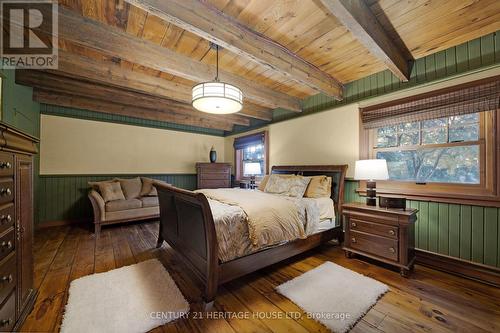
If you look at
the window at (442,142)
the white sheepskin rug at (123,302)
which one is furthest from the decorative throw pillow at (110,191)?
the window at (442,142)

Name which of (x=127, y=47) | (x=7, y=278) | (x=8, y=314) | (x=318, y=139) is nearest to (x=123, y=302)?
(x=8, y=314)

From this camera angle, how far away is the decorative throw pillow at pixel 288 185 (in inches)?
119

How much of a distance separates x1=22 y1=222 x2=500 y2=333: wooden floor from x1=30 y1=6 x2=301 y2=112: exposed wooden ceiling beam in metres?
2.35

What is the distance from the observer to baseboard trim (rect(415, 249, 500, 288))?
6.48ft

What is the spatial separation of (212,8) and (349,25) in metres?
1.18

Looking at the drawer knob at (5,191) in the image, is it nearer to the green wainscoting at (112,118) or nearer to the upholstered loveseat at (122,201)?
the upholstered loveseat at (122,201)

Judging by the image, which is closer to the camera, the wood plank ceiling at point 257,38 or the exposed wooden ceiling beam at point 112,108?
the wood plank ceiling at point 257,38

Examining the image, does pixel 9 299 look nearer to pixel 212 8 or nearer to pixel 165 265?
pixel 165 265

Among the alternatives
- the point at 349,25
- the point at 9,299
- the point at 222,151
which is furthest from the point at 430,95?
the point at 222,151

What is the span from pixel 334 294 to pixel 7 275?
2.41 metres

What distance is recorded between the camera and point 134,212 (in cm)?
389

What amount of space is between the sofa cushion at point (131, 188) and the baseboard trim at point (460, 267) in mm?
4904

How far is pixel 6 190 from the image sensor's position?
3.93 ft

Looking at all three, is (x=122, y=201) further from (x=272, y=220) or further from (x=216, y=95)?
(x=272, y=220)
